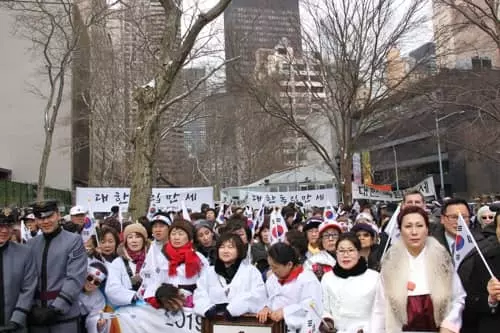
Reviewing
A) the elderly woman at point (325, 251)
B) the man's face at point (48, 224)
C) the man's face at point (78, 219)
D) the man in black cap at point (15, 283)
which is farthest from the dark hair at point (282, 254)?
the man's face at point (78, 219)

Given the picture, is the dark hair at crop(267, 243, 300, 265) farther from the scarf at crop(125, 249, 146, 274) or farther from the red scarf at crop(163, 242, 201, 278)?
the scarf at crop(125, 249, 146, 274)

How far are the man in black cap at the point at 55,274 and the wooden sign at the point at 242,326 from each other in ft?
3.72

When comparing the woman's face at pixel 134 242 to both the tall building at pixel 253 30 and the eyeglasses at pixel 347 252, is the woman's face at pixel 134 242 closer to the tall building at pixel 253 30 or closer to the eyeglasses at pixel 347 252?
the eyeglasses at pixel 347 252

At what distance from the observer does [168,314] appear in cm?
511

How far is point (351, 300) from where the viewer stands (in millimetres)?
4035

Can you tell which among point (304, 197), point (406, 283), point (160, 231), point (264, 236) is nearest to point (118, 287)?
point (160, 231)

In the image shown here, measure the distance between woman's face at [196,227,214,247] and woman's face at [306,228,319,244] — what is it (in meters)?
1.25

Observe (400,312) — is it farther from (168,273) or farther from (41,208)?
(41,208)

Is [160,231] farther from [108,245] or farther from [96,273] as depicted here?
[96,273]

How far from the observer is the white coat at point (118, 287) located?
16.6 feet

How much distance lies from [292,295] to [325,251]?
1.71 meters

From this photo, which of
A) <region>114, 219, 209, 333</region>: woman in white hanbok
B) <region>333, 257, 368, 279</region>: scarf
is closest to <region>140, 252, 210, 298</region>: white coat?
<region>114, 219, 209, 333</region>: woman in white hanbok

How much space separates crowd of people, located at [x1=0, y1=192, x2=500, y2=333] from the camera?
12.0 ft

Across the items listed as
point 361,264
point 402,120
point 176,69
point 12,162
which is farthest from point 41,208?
point 12,162
